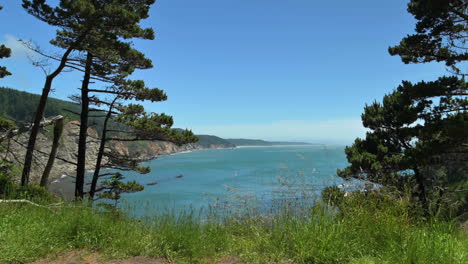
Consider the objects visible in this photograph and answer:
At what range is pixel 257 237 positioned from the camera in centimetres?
400

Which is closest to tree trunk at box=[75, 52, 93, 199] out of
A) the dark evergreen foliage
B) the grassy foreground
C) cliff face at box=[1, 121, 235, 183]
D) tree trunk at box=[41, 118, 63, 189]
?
cliff face at box=[1, 121, 235, 183]

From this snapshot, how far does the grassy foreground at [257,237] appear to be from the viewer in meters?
3.26

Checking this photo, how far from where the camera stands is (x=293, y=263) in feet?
10.8

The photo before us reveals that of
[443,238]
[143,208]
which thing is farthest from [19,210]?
[443,238]

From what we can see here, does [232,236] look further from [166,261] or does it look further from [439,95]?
[439,95]

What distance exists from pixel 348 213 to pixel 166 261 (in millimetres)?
2329

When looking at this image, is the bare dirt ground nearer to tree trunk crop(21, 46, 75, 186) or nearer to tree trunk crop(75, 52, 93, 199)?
tree trunk crop(21, 46, 75, 186)

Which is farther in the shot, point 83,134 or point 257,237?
point 83,134

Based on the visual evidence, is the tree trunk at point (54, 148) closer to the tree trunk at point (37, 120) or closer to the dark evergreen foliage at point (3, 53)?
the tree trunk at point (37, 120)

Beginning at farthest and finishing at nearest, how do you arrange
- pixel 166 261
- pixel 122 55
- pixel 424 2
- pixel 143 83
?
pixel 143 83 < pixel 122 55 < pixel 424 2 < pixel 166 261

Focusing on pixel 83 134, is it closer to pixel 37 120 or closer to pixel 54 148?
pixel 54 148

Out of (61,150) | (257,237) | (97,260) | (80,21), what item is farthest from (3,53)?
(61,150)

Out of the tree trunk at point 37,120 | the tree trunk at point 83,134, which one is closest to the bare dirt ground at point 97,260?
the tree trunk at point 37,120

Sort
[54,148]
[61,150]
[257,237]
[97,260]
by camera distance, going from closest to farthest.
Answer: [97,260], [257,237], [54,148], [61,150]
